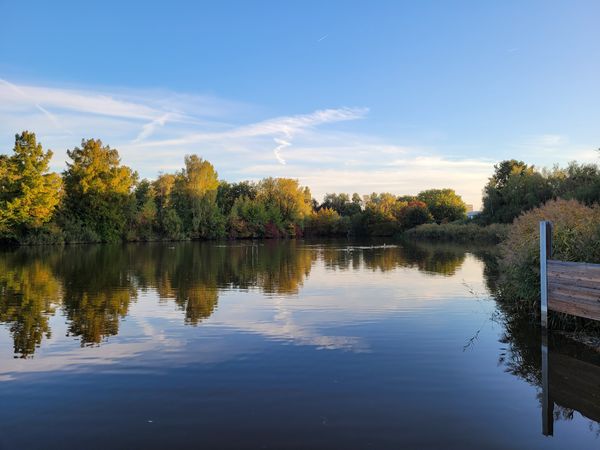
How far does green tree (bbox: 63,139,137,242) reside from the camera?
6150cm

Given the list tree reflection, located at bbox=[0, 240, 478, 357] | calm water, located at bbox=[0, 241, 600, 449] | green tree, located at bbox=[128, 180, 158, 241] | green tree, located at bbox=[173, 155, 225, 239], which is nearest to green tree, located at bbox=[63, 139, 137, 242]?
green tree, located at bbox=[128, 180, 158, 241]

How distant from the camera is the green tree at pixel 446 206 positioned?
104688 mm

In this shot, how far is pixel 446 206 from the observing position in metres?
106

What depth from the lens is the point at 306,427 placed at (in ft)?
19.8

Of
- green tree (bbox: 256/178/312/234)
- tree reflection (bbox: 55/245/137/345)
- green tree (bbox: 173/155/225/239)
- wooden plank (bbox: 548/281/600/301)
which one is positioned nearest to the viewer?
wooden plank (bbox: 548/281/600/301)

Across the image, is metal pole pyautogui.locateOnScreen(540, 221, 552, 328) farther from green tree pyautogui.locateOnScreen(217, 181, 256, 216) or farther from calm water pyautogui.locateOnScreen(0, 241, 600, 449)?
green tree pyautogui.locateOnScreen(217, 181, 256, 216)

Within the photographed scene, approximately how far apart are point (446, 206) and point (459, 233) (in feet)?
106

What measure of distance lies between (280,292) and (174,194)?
66.5 meters

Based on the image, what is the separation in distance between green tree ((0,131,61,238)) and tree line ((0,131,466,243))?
10cm

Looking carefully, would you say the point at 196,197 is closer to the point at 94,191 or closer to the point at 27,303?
the point at 94,191

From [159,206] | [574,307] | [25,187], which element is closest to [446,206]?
[159,206]

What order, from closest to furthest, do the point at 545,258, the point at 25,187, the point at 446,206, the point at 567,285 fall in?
the point at 567,285 < the point at 545,258 < the point at 25,187 < the point at 446,206

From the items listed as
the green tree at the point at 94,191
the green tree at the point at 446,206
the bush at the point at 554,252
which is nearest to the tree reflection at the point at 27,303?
the bush at the point at 554,252

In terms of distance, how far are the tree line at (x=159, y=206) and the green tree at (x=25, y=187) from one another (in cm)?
10
